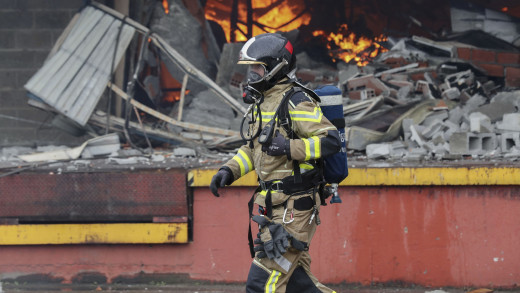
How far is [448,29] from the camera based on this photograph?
8.84 metres

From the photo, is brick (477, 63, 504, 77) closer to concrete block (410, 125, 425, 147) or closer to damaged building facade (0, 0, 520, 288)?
damaged building facade (0, 0, 520, 288)

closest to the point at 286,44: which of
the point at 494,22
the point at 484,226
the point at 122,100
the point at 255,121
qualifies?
the point at 255,121

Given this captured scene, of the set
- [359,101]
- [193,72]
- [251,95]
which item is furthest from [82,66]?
[251,95]

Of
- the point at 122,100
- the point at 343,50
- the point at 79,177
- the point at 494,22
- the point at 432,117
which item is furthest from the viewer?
the point at 343,50

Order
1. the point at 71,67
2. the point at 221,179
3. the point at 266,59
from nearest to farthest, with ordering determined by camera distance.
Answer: the point at 266,59
the point at 221,179
the point at 71,67

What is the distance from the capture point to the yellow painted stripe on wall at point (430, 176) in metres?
4.98

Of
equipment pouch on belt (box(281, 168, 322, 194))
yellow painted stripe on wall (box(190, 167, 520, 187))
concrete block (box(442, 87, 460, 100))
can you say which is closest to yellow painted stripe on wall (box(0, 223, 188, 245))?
yellow painted stripe on wall (box(190, 167, 520, 187))

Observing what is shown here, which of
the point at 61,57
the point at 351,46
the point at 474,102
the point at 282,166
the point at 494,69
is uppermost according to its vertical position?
the point at 351,46

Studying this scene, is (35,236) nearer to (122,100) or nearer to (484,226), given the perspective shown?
(122,100)

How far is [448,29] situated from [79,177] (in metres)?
5.52

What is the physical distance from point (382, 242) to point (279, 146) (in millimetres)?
1959

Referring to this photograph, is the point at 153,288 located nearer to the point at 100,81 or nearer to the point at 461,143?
the point at 100,81

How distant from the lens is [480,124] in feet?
19.2

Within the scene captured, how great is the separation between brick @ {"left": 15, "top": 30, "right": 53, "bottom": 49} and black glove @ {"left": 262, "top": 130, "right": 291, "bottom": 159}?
4.48m
